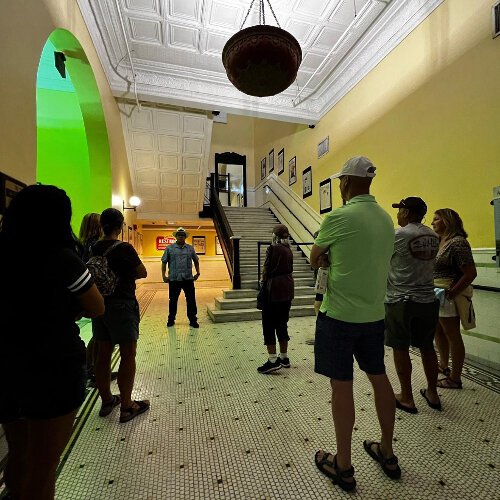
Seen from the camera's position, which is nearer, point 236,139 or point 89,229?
point 89,229

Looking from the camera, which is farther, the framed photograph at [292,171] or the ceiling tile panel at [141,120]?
the framed photograph at [292,171]

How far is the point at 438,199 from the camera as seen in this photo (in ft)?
12.1

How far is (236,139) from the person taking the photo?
453 inches

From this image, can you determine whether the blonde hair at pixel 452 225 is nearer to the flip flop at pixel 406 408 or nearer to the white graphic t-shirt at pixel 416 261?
the white graphic t-shirt at pixel 416 261

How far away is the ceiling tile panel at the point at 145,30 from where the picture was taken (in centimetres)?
452

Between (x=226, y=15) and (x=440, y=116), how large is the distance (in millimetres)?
3461

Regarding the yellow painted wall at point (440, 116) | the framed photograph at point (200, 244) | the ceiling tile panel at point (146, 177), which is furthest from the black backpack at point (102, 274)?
the framed photograph at point (200, 244)

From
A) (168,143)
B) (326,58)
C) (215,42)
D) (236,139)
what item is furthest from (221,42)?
(236,139)

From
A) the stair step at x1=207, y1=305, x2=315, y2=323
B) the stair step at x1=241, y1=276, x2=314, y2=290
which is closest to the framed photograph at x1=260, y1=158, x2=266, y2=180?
the stair step at x1=241, y1=276, x2=314, y2=290

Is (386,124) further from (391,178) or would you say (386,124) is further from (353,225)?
(353,225)

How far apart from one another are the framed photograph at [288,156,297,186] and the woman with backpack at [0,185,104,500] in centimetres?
747

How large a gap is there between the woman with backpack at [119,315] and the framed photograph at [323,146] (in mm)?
5549

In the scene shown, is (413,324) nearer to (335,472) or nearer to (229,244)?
(335,472)

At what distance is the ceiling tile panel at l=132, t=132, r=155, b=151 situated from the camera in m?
6.46
